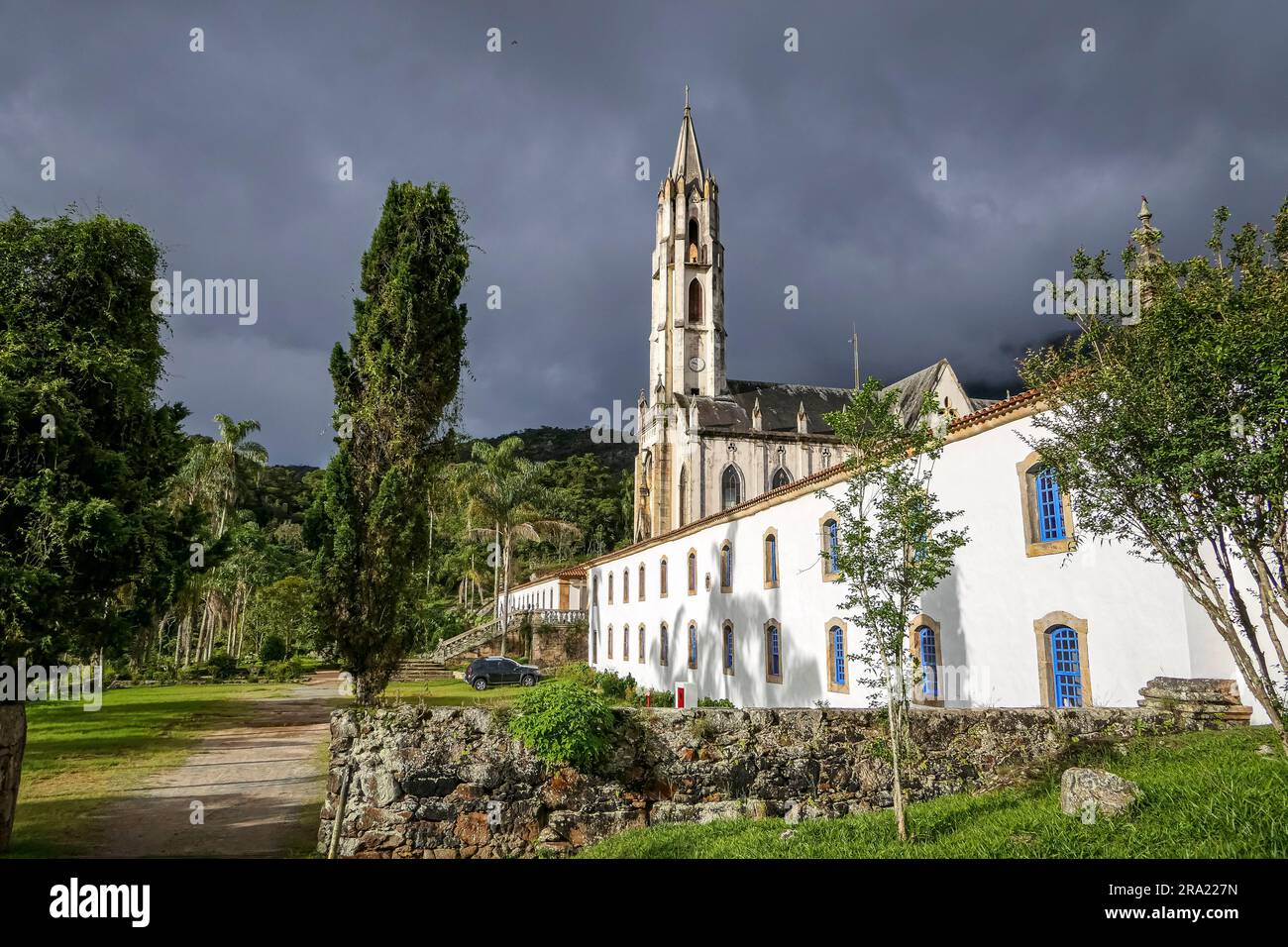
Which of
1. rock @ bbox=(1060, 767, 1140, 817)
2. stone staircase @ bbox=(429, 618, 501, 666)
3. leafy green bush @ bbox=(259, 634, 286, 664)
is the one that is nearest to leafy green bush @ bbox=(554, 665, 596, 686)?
stone staircase @ bbox=(429, 618, 501, 666)

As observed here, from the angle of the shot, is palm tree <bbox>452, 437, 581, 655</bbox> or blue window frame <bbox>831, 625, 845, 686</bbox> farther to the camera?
palm tree <bbox>452, 437, 581, 655</bbox>

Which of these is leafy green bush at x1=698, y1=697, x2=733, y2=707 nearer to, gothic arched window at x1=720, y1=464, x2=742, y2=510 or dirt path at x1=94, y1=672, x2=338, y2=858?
dirt path at x1=94, y1=672, x2=338, y2=858

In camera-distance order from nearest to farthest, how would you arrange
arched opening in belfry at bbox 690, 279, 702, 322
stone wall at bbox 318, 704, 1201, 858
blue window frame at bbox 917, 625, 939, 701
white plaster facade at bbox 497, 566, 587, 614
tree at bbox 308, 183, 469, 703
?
stone wall at bbox 318, 704, 1201, 858, tree at bbox 308, 183, 469, 703, blue window frame at bbox 917, 625, 939, 701, white plaster facade at bbox 497, 566, 587, 614, arched opening in belfry at bbox 690, 279, 702, 322

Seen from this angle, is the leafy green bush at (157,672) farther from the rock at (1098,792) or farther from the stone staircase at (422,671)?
→ the rock at (1098,792)

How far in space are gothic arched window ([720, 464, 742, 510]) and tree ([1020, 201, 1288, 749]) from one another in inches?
1472

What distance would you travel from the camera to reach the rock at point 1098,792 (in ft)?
24.1

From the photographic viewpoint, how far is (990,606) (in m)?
14.1

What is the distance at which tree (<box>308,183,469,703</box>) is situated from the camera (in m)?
14.6

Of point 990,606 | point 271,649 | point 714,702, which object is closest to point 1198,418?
point 990,606

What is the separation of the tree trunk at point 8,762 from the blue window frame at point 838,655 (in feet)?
51.9

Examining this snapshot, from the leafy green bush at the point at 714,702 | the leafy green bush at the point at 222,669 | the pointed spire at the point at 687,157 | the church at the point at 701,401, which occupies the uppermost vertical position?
the pointed spire at the point at 687,157

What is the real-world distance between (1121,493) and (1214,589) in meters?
1.26

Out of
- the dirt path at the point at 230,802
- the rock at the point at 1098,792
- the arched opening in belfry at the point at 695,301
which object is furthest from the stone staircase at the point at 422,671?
the arched opening in belfry at the point at 695,301
